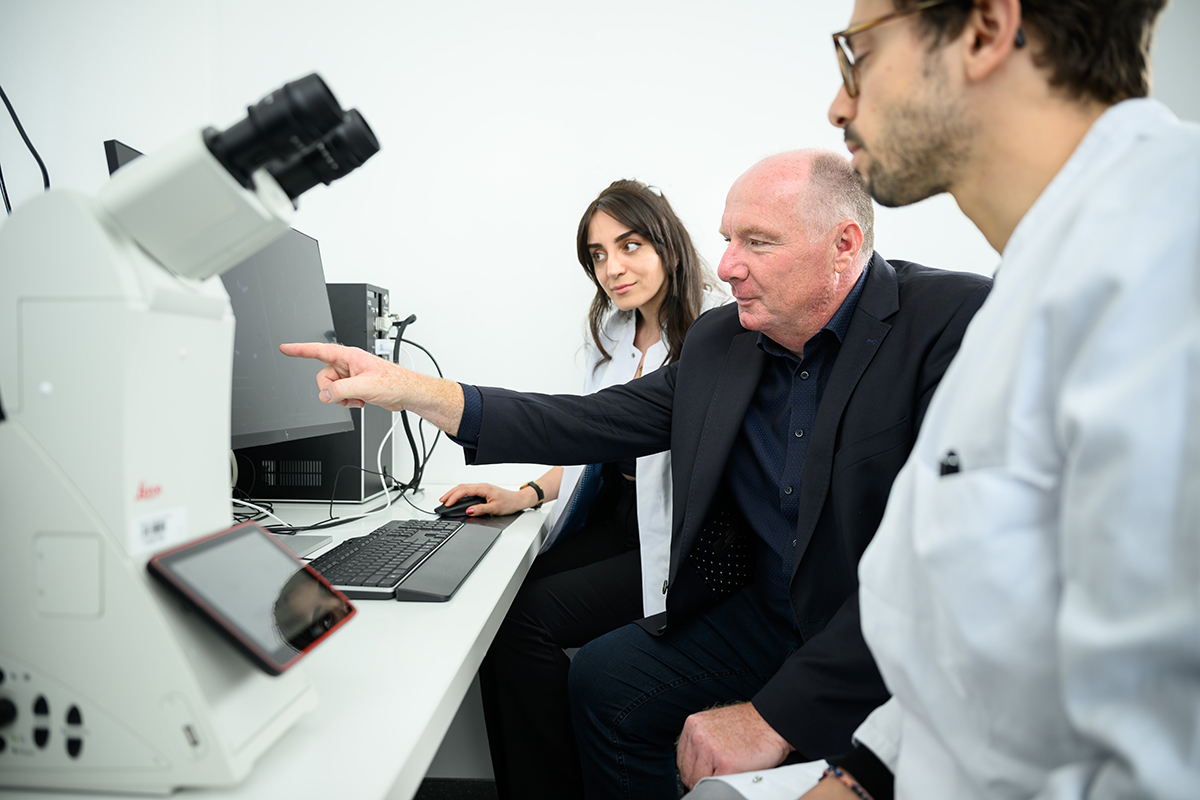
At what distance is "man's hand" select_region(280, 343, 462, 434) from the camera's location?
0.99 m

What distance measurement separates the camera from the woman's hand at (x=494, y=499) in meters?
1.42

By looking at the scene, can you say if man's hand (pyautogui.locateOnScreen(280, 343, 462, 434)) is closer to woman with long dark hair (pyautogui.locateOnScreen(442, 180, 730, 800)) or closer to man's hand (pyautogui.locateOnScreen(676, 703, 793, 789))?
woman with long dark hair (pyautogui.locateOnScreen(442, 180, 730, 800))

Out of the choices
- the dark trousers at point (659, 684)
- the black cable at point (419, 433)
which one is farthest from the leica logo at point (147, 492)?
the black cable at point (419, 433)

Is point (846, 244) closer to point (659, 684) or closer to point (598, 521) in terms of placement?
point (659, 684)

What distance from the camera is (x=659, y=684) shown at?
1123 mm

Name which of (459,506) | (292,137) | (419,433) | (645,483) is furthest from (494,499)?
(292,137)

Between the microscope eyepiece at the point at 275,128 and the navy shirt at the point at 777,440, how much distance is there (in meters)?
0.69

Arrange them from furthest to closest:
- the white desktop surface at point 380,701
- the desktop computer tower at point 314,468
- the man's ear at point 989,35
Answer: the desktop computer tower at point 314,468 < the man's ear at point 989,35 < the white desktop surface at point 380,701

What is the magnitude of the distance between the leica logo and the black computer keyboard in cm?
43

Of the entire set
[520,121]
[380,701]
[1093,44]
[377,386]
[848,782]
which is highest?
[520,121]

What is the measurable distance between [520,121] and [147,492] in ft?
5.78

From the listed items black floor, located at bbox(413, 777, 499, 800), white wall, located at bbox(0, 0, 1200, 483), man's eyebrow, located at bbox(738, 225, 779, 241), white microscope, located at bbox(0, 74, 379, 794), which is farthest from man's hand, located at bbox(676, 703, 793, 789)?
white wall, located at bbox(0, 0, 1200, 483)

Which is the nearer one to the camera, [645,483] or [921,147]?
[921,147]

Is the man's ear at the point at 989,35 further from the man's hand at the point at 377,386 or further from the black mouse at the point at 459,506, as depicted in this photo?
the black mouse at the point at 459,506
